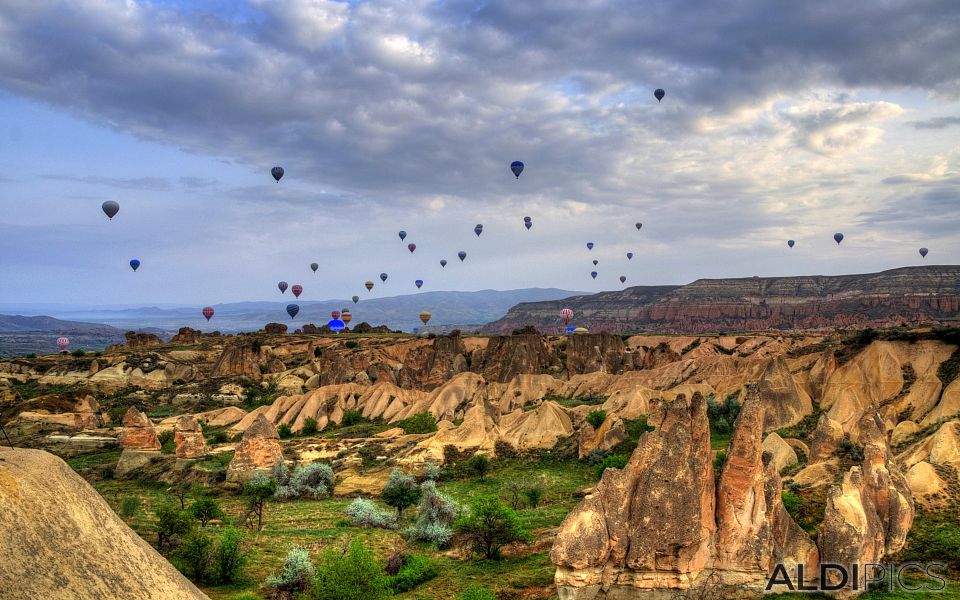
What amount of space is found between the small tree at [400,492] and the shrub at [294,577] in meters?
14.9

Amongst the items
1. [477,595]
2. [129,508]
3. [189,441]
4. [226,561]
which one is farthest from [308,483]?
[477,595]

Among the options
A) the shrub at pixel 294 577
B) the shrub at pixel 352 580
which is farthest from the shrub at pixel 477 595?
the shrub at pixel 294 577

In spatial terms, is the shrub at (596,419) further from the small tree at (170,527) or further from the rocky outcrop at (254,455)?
the small tree at (170,527)

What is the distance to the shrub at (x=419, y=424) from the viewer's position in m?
67.4

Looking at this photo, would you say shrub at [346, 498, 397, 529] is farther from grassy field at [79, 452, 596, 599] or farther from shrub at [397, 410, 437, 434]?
shrub at [397, 410, 437, 434]

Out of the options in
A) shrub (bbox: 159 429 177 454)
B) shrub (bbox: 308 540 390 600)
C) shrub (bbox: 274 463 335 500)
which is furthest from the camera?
shrub (bbox: 159 429 177 454)

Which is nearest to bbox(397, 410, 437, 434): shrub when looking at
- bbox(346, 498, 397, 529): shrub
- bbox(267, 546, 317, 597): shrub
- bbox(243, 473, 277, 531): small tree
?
bbox(243, 473, 277, 531): small tree

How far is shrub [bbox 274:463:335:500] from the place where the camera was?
154 feet

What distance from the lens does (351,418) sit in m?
76.4

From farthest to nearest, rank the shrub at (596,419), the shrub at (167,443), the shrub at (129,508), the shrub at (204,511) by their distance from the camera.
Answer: the shrub at (167,443) < the shrub at (596,419) < the shrub at (129,508) < the shrub at (204,511)

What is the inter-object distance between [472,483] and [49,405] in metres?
61.6

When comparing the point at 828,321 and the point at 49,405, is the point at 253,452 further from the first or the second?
the point at 828,321

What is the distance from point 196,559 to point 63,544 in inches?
965

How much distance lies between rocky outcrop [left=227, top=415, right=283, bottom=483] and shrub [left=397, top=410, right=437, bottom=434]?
17400 mm
